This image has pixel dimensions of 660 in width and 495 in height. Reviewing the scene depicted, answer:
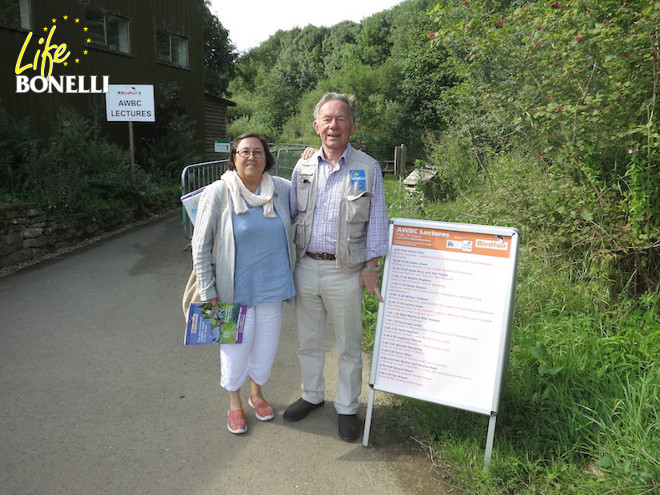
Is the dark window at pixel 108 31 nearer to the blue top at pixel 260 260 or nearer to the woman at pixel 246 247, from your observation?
the woman at pixel 246 247

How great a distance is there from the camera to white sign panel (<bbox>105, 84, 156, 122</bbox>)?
10.8 meters

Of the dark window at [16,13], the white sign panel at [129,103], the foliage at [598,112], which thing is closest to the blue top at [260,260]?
the foliage at [598,112]

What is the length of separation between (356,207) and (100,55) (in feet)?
39.0

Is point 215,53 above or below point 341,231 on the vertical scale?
above

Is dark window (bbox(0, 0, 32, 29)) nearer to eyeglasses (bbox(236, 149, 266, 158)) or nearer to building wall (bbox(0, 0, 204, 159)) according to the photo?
building wall (bbox(0, 0, 204, 159))

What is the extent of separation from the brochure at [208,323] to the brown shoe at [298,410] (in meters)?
0.72

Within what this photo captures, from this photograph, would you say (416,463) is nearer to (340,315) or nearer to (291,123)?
(340,315)

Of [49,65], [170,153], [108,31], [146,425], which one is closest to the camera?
[146,425]

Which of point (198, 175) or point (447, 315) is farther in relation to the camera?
point (198, 175)

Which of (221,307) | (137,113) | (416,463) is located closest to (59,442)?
(221,307)

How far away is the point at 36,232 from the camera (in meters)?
7.42

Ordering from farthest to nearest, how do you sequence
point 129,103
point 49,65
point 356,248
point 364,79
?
point 364,79 < point 129,103 < point 49,65 < point 356,248

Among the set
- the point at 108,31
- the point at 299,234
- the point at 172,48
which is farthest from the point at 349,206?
the point at 172,48

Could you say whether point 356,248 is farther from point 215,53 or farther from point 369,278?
point 215,53
